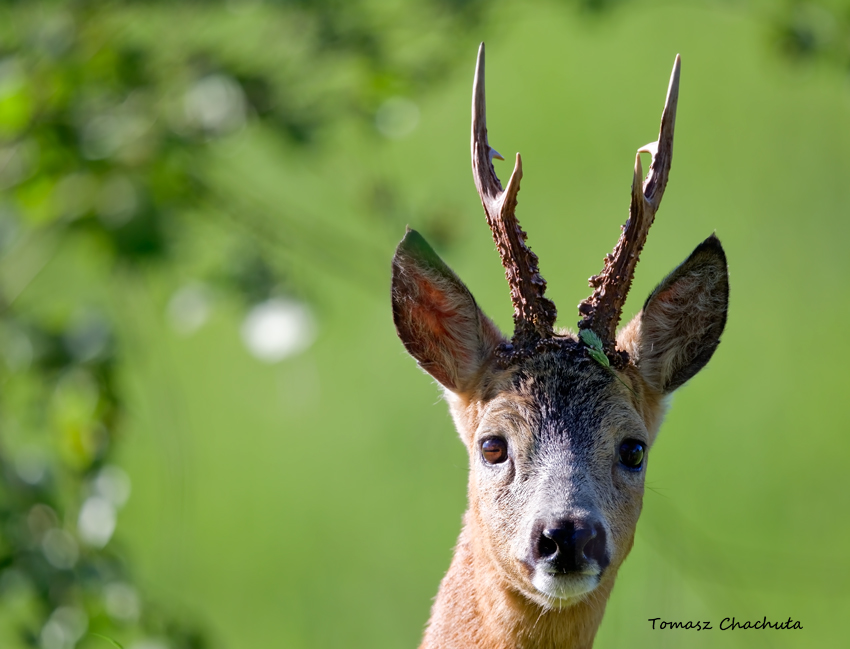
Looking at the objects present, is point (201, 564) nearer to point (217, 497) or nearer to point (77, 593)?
point (217, 497)

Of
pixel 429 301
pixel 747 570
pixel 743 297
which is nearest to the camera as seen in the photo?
pixel 429 301

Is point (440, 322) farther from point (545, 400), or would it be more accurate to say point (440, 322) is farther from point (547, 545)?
point (547, 545)

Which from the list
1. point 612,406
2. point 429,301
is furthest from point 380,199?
point 612,406

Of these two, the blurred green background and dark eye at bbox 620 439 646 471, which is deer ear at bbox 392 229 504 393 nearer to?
dark eye at bbox 620 439 646 471

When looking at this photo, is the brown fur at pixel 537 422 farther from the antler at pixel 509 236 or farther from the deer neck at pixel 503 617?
the antler at pixel 509 236

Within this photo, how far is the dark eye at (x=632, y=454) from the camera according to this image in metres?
3.31

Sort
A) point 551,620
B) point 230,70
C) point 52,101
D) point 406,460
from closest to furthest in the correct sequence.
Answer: point 551,620
point 52,101
point 230,70
point 406,460

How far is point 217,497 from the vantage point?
32.1 feet

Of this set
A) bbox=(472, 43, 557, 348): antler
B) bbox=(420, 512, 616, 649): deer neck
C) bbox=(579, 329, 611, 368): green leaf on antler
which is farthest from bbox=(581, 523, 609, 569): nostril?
bbox=(472, 43, 557, 348): antler

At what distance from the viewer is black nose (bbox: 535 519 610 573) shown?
9.66ft

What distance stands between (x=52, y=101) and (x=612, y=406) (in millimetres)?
2208

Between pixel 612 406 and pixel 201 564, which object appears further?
pixel 201 564

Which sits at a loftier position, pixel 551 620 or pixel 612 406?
pixel 612 406

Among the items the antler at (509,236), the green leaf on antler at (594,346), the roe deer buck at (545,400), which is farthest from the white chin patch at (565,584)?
the antler at (509,236)
